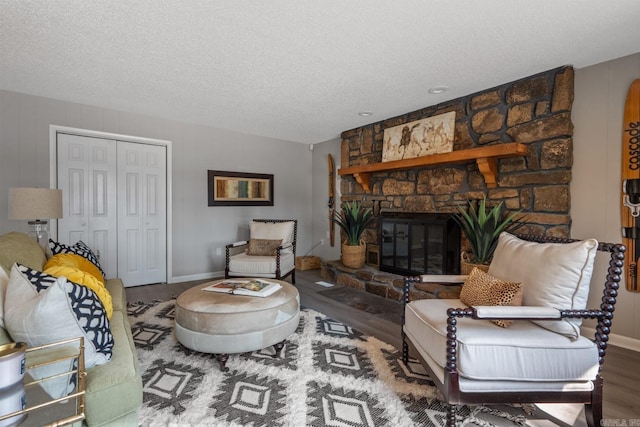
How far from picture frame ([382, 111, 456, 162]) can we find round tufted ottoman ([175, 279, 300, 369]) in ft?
8.19

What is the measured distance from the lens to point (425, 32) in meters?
2.13

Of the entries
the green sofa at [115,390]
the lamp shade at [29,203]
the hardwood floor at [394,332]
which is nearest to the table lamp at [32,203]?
the lamp shade at [29,203]

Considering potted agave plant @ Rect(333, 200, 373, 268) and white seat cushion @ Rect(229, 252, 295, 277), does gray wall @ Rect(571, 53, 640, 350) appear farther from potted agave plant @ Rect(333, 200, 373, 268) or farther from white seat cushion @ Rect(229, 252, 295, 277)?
white seat cushion @ Rect(229, 252, 295, 277)

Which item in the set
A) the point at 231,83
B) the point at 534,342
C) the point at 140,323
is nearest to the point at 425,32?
the point at 231,83

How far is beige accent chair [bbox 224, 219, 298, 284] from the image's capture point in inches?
151

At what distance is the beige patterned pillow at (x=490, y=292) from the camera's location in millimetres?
1636

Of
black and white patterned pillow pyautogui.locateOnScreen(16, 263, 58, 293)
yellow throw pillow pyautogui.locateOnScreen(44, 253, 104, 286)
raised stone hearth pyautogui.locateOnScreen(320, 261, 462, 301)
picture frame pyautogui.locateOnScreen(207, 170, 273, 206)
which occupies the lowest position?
raised stone hearth pyautogui.locateOnScreen(320, 261, 462, 301)

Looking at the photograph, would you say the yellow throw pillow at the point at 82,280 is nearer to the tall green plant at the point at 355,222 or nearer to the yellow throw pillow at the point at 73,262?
the yellow throw pillow at the point at 73,262

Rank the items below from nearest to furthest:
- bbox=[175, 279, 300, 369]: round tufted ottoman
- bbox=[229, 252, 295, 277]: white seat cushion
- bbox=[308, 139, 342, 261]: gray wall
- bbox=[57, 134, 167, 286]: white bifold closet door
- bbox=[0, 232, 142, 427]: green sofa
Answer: bbox=[0, 232, 142, 427]: green sofa
bbox=[175, 279, 300, 369]: round tufted ottoman
bbox=[57, 134, 167, 286]: white bifold closet door
bbox=[229, 252, 295, 277]: white seat cushion
bbox=[308, 139, 342, 261]: gray wall

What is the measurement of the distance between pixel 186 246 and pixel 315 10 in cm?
370

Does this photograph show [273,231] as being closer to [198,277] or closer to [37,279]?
[198,277]

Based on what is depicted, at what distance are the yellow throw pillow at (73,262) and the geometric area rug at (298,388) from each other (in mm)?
672

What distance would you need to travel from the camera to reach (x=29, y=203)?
2668mm

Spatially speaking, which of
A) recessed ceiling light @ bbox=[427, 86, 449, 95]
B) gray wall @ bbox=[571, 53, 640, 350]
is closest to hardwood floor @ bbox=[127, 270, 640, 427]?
gray wall @ bbox=[571, 53, 640, 350]
